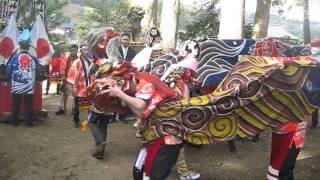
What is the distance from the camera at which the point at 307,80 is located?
5398mm

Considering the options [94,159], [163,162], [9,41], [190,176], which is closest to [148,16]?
[9,41]

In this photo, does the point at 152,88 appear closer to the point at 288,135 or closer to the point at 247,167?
Result: the point at 288,135

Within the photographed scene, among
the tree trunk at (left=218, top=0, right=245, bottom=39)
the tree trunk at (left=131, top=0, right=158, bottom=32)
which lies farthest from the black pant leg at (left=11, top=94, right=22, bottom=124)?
the tree trunk at (left=131, top=0, right=158, bottom=32)

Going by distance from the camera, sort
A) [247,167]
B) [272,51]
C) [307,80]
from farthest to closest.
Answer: [272,51], [247,167], [307,80]

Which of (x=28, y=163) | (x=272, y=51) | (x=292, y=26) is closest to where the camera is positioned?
(x=28, y=163)

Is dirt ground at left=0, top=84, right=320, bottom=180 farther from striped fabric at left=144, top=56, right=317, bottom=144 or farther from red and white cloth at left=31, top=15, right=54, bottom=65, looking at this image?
striped fabric at left=144, top=56, right=317, bottom=144

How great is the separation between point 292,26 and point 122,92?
82321mm

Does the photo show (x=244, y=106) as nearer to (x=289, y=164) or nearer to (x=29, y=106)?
(x=289, y=164)

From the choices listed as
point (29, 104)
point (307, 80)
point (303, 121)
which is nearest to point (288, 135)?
point (303, 121)

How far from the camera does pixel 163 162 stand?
467 centimetres

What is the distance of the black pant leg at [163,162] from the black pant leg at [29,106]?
4.87 meters

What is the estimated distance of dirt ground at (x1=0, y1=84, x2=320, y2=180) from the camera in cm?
683

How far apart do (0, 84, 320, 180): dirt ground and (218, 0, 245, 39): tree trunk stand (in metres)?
2.17

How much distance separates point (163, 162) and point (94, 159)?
2.88 m
